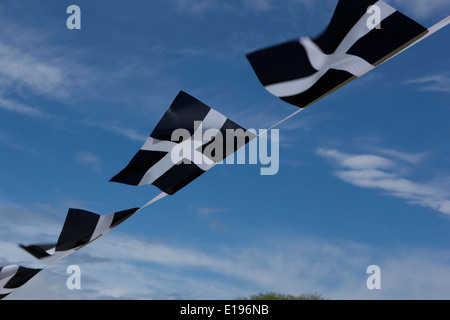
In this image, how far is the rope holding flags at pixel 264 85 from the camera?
6.00m

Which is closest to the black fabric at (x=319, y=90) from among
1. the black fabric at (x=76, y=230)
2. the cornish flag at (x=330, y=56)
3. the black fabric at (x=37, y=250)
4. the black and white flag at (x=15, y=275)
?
the cornish flag at (x=330, y=56)

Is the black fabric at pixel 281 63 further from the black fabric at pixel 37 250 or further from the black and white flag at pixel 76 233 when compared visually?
the black fabric at pixel 37 250

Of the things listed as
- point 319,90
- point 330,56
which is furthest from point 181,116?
point 330,56

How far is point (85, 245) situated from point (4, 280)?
4.44ft

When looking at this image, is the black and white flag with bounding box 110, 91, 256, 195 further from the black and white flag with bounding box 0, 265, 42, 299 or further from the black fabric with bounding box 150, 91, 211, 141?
the black and white flag with bounding box 0, 265, 42, 299

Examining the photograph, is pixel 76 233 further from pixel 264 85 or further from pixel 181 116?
pixel 264 85

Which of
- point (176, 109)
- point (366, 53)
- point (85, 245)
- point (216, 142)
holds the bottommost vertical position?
point (85, 245)

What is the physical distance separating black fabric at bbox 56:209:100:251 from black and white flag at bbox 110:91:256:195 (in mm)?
667

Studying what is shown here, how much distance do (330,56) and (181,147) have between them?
6.97ft

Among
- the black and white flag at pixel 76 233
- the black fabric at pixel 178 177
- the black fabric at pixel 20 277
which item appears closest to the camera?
the black fabric at pixel 178 177

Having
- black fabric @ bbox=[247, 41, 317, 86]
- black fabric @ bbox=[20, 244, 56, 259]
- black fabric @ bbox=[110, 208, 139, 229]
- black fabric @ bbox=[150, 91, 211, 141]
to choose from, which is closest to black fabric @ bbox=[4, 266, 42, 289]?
black fabric @ bbox=[20, 244, 56, 259]
